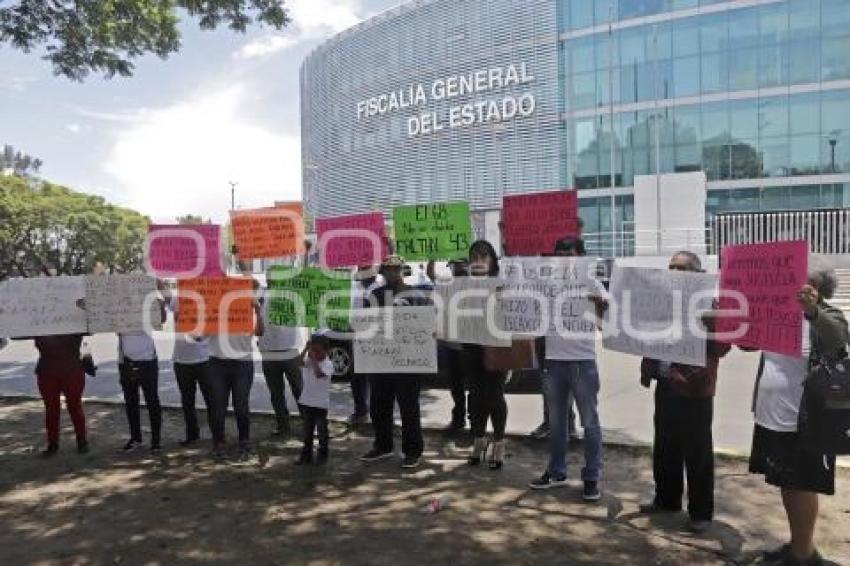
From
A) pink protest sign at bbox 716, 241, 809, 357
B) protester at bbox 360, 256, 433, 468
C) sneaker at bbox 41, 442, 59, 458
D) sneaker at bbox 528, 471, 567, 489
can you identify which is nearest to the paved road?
protester at bbox 360, 256, 433, 468

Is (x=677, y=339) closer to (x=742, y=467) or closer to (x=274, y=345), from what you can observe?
(x=742, y=467)

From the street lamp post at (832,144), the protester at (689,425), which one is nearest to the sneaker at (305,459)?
the protester at (689,425)

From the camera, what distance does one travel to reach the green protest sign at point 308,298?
6.45 metres

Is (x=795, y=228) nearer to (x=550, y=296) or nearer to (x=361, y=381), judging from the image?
(x=361, y=381)

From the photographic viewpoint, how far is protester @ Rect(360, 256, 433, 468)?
21.1 feet

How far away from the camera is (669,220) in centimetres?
3575

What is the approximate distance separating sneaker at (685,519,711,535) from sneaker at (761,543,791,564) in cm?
45

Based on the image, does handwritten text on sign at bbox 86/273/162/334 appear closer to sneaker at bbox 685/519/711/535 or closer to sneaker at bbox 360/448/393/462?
sneaker at bbox 360/448/393/462

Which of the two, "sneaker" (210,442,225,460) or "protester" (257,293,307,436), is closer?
"sneaker" (210,442,225,460)

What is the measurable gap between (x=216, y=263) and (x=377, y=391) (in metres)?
1.99

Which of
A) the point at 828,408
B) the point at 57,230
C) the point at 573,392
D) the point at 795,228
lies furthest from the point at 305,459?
the point at 57,230

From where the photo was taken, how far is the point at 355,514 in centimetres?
531

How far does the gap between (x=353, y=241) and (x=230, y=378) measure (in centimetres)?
181

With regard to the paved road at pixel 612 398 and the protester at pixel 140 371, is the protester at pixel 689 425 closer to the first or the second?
the paved road at pixel 612 398
